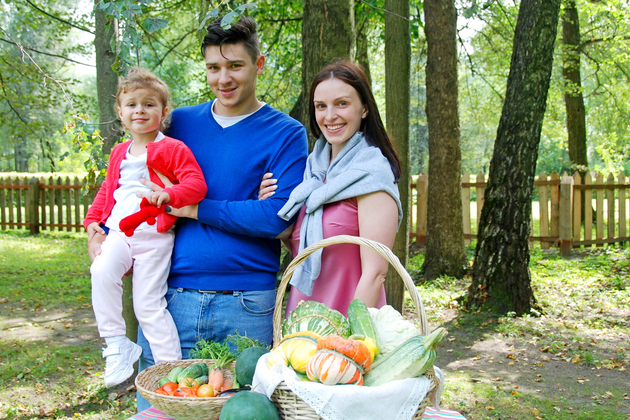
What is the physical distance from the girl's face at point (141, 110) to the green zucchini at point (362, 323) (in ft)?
4.27

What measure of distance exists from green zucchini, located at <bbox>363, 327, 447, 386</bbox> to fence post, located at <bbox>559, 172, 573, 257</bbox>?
32.3ft

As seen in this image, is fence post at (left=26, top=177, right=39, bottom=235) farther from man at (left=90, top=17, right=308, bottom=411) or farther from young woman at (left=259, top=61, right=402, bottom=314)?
young woman at (left=259, top=61, right=402, bottom=314)

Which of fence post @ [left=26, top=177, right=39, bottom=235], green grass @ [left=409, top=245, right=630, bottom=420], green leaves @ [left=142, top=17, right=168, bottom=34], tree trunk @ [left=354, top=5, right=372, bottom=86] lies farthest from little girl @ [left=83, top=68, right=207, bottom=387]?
fence post @ [left=26, top=177, right=39, bottom=235]

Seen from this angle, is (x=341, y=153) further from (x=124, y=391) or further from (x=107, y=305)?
(x=124, y=391)

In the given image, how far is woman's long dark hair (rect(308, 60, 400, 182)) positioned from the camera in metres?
2.25

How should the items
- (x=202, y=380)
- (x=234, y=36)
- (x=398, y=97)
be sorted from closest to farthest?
(x=202, y=380)
(x=234, y=36)
(x=398, y=97)

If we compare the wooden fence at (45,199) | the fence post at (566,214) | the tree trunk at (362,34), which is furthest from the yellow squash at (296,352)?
the wooden fence at (45,199)

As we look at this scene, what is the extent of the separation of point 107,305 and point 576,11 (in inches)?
590

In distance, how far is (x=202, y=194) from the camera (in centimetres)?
221

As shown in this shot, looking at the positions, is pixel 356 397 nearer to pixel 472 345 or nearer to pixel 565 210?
pixel 472 345

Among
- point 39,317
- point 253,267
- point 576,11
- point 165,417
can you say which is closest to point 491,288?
point 253,267

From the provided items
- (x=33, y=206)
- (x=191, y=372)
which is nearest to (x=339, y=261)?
(x=191, y=372)

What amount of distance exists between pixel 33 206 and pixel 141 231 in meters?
14.0

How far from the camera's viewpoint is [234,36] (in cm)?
220
